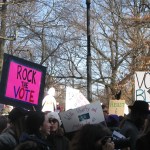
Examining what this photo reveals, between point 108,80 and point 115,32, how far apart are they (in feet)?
11.3

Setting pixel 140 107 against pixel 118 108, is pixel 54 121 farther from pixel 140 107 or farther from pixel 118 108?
pixel 118 108

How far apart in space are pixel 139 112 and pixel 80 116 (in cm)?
104

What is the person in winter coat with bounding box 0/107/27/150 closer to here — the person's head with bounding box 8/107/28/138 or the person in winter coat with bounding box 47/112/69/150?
the person's head with bounding box 8/107/28/138

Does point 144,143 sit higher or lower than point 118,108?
lower

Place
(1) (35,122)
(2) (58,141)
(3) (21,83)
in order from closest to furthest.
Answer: (1) (35,122) → (2) (58,141) → (3) (21,83)

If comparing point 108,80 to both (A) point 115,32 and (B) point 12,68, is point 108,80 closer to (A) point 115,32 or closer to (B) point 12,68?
(A) point 115,32

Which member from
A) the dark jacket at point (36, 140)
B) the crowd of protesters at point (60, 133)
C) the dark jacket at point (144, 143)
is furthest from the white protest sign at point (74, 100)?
the dark jacket at point (144, 143)

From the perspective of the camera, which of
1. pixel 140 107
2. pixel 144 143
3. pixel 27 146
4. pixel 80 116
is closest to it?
pixel 144 143

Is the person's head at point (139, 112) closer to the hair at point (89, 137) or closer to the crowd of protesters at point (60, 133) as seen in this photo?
the crowd of protesters at point (60, 133)

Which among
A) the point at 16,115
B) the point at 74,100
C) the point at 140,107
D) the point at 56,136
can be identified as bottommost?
the point at 56,136

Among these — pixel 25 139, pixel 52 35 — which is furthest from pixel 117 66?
pixel 25 139

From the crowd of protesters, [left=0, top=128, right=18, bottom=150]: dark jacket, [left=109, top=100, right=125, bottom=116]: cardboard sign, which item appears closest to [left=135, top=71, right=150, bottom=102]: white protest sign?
[left=109, top=100, right=125, bottom=116]: cardboard sign

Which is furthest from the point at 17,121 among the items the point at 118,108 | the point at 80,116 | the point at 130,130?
the point at 118,108

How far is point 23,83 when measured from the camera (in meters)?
6.64
